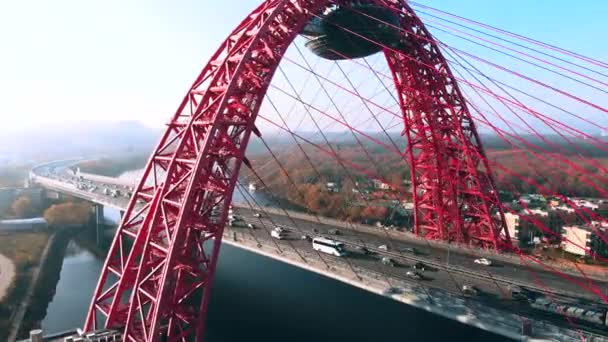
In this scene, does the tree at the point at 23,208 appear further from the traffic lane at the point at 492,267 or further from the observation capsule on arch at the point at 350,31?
the observation capsule on arch at the point at 350,31

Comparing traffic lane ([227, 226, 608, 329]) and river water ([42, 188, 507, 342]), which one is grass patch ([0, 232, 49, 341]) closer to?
river water ([42, 188, 507, 342])

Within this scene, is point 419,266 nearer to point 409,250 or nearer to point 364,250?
point 409,250

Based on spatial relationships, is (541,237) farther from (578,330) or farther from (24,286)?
(24,286)

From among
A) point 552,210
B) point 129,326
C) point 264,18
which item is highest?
point 264,18

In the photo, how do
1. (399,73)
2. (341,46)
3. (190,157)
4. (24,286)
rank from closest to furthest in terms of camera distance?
1. (190,157)
2. (341,46)
3. (399,73)
4. (24,286)

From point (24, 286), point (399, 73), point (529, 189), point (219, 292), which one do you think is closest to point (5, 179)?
point (24, 286)

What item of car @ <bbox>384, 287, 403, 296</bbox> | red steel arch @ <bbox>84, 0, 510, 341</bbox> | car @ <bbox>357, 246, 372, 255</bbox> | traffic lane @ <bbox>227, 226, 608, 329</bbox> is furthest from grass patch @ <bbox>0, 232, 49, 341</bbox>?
car @ <bbox>384, 287, 403, 296</bbox>
